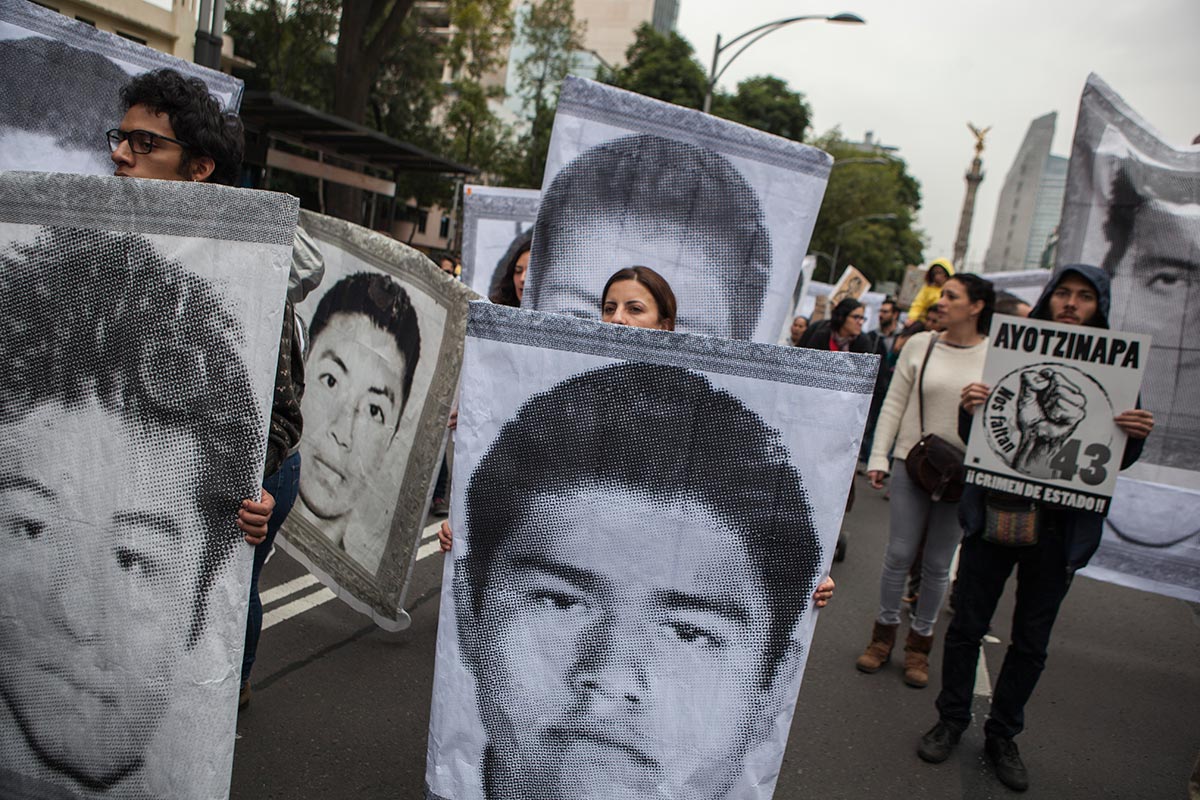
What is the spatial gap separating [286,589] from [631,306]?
101 inches

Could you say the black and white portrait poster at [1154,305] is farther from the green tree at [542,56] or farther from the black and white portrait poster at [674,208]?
the green tree at [542,56]

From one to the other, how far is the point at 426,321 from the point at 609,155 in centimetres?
92

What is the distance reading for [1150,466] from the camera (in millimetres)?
4145

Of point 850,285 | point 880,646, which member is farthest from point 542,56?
point 880,646

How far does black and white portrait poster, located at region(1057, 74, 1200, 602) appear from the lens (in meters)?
4.04

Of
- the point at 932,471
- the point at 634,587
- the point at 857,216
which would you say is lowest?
the point at 634,587

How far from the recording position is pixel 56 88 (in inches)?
123

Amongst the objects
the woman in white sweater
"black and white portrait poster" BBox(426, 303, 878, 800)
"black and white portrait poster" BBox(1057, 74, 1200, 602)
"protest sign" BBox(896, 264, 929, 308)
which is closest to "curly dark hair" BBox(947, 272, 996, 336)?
the woman in white sweater

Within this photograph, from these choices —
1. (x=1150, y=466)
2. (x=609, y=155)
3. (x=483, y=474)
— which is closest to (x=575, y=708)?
(x=483, y=474)

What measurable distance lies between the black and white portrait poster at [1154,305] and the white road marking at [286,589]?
358 cm

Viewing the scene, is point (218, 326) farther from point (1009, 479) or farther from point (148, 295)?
point (1009, 479)

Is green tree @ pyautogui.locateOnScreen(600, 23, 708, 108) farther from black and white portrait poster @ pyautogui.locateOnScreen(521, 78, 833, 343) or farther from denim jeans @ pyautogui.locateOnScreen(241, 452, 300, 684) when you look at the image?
denim jeans @ pyautogui.locateOnScreen(241, 452, 300, 684)

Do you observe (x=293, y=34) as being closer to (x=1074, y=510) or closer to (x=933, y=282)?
(x=933, y=282)

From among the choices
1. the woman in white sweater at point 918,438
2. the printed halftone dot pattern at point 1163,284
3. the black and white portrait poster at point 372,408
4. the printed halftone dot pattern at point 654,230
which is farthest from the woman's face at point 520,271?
the printed halftone dot pattern at point 1163,284
